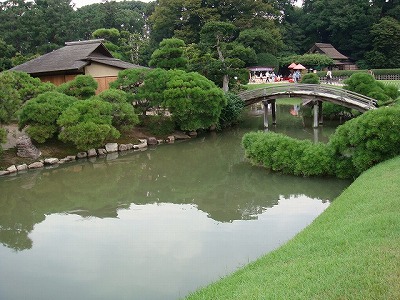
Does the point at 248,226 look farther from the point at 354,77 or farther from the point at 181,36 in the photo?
the point at 181,36

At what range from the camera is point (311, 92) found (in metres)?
25.6

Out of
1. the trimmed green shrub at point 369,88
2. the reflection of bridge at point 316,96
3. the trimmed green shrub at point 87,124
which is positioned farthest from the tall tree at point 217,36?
the trimmed green shrub at point 87,124

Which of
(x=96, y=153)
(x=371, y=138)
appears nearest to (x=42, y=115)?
(x=96, y=153)

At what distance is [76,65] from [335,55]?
32.0 m

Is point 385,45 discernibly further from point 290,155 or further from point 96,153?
point 96,153

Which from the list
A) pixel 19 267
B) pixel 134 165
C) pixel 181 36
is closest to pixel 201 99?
pixel 134 165

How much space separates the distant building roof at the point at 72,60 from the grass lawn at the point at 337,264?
71.8ft

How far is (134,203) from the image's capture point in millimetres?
14734

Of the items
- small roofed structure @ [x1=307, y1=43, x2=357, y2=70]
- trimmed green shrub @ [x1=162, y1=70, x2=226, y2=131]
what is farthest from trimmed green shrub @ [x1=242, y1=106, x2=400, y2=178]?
small roofed structure @ [x1=307, y1=43, x2=357, y2=70]

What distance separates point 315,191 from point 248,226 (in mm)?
3580

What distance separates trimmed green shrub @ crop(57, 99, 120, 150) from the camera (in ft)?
65.7

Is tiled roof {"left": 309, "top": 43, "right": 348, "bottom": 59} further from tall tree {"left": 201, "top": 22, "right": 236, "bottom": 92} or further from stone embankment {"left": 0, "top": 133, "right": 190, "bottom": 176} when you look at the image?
stone embankment {"left": 0, "top": 133, "right": 190, "bottom": 176}

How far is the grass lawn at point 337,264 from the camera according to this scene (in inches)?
208

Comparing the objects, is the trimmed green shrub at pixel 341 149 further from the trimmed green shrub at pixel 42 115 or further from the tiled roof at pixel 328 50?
the tiled roof at pixel 328 50
